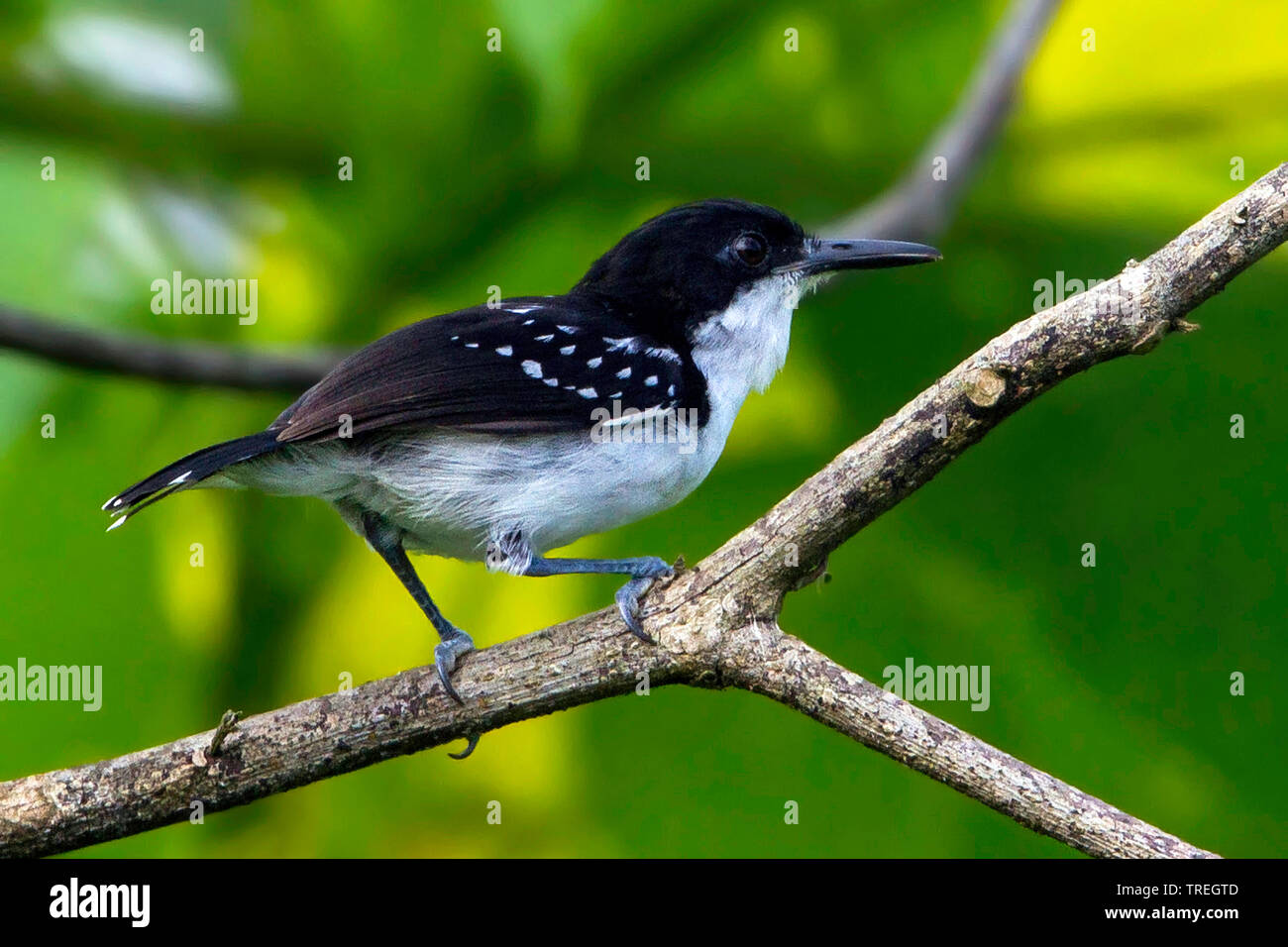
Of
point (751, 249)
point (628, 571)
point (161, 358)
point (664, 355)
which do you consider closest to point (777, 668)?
point (628, 571)

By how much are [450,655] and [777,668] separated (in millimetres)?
796

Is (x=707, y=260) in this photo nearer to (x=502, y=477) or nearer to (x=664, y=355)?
(x=664, y=355)

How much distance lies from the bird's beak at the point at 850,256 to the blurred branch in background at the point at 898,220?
612 mm

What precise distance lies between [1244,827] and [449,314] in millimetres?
2936

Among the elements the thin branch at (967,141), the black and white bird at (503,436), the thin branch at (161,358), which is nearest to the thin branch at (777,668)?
the black and white bird at (503,436)

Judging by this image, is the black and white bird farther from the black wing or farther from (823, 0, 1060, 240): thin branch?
(823, 0, 1060, 240): thin branch

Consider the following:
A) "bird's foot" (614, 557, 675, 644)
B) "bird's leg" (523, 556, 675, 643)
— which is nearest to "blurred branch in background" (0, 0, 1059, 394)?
"bird's leg" (523, 556, 675, 643)

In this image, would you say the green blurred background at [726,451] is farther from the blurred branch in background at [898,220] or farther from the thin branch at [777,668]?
the thin branch at [777,668]

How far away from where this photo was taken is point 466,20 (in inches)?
175

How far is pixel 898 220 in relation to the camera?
4234 mm

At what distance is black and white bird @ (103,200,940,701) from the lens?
3.20 metres

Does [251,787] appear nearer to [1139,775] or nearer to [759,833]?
[759,833]
